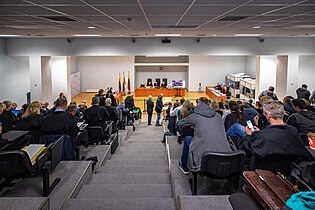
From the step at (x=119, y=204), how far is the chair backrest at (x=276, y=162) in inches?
40.0

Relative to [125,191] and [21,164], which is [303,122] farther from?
[21,164]

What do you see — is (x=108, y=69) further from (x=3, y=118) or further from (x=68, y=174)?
(x=68, y=174)

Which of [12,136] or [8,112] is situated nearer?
[12,136]

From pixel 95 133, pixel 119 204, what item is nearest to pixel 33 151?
pixel 119 204

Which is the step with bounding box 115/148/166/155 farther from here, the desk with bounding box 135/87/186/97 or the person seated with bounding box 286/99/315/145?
the desk with bounding box 135/87/186/97

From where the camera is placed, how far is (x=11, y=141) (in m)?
3.80

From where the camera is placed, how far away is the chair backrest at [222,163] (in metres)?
3.40

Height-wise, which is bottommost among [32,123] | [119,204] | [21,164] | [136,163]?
[136,163]

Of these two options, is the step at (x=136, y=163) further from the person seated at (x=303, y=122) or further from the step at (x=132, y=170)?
the person seated at (x=303, y=122)

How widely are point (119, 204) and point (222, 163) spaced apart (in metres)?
1.16

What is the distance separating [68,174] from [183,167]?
1515 mm

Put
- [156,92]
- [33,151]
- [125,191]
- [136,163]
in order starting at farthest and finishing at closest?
[156,92] → [136,163] → [125,191] → [33,151]

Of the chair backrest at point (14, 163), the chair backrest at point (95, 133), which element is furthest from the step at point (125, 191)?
the chair backrest at point (95, 133)

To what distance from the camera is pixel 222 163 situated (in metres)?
3.46
